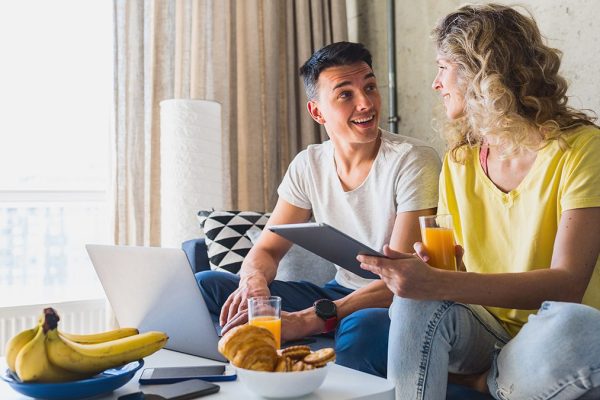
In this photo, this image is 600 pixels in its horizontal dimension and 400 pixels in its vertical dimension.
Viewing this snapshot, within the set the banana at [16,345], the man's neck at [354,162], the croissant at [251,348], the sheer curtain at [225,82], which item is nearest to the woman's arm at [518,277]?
the croissant at [251,348]

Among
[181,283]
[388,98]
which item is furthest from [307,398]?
[388,98]

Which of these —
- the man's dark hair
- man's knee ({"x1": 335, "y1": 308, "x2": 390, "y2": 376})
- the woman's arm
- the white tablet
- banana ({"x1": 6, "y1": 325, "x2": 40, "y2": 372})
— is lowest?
man's knee ({"x1": 335, "y1": 308, "x2": 390, "y2": 376})

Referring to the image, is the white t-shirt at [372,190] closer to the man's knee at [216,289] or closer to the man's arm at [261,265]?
the man's arm at [261,265]

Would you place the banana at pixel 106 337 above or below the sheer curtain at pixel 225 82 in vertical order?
below

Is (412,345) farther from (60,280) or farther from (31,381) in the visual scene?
(60,280)

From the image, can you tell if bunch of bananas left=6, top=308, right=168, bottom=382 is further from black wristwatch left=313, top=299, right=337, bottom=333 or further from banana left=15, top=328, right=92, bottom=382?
black wristwatch left=313, top=299, right=337, bottom=333

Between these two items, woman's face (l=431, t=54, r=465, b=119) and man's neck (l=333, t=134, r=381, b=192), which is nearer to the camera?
woman's face (l=431, t=54, r=465, b=119)

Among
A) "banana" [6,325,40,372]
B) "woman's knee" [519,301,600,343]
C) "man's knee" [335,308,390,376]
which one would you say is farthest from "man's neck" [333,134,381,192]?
"banana" [6,325,40,372]

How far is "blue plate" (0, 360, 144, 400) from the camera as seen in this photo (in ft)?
3.54

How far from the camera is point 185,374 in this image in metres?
1.24

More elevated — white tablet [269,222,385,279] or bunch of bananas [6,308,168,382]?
white tablet [269,222,385,279]

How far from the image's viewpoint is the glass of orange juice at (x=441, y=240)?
148 centimetres

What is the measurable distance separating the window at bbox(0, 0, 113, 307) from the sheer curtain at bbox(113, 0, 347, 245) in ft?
0.54

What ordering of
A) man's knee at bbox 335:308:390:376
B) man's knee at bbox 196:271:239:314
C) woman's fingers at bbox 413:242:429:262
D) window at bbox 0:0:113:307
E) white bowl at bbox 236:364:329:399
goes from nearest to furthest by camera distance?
white bowl at bbox 236:364:329:399 → woman's fingers at bbox 413:242:429:262 → man's knee at bbox 335:308:390:376 → man's knee at bbox 196:271:239:314 → window at bbox 0:0:113:307
